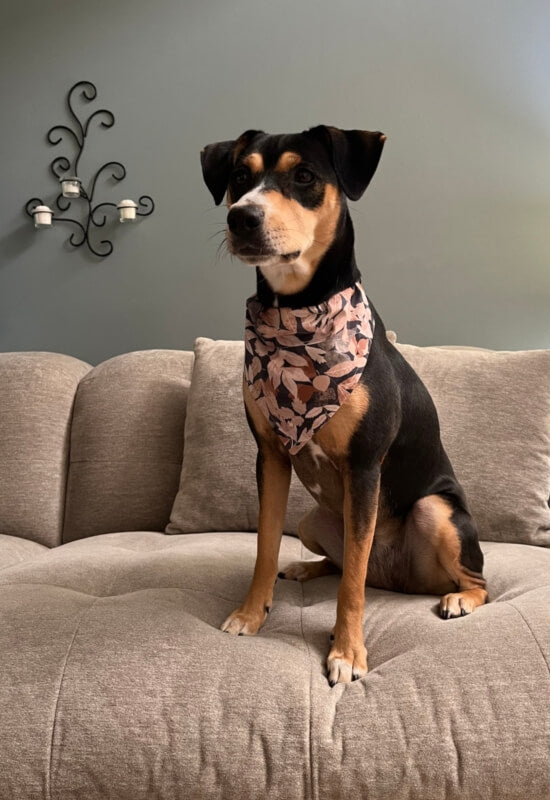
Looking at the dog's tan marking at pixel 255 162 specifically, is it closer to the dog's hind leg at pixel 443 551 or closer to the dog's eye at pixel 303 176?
the dog's eye at pixel 303 176

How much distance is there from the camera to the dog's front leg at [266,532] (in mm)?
1458

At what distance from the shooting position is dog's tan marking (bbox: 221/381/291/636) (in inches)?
58.5

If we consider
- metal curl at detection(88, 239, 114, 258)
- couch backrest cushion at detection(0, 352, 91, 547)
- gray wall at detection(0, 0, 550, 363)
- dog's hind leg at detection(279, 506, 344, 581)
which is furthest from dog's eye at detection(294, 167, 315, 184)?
metal curl at detection(88, 239, 114, 258)

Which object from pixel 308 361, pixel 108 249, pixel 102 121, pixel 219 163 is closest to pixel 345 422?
pixel 308 361

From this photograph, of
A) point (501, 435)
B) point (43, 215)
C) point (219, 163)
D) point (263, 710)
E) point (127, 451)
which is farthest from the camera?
point (43, 215)

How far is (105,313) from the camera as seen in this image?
3.46 meters

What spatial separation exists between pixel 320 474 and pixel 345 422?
173 millimetres

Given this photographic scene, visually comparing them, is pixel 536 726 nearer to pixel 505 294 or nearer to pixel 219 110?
pixel 505 294

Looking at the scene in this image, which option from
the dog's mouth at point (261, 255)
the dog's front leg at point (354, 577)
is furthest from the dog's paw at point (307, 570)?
the dog's mouth at point (261, 255)

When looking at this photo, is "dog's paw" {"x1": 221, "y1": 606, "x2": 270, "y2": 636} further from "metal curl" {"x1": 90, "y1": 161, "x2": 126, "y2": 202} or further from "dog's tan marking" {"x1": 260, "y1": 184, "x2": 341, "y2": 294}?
"metal curl" {"x1": 90, "y1": 161, "x2": 126, "y2": 202}

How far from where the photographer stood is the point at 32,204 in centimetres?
349

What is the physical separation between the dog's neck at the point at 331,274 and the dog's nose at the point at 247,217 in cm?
20

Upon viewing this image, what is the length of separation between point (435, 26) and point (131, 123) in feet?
4.75

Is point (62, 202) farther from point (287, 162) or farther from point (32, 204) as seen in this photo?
point (287, 162)
